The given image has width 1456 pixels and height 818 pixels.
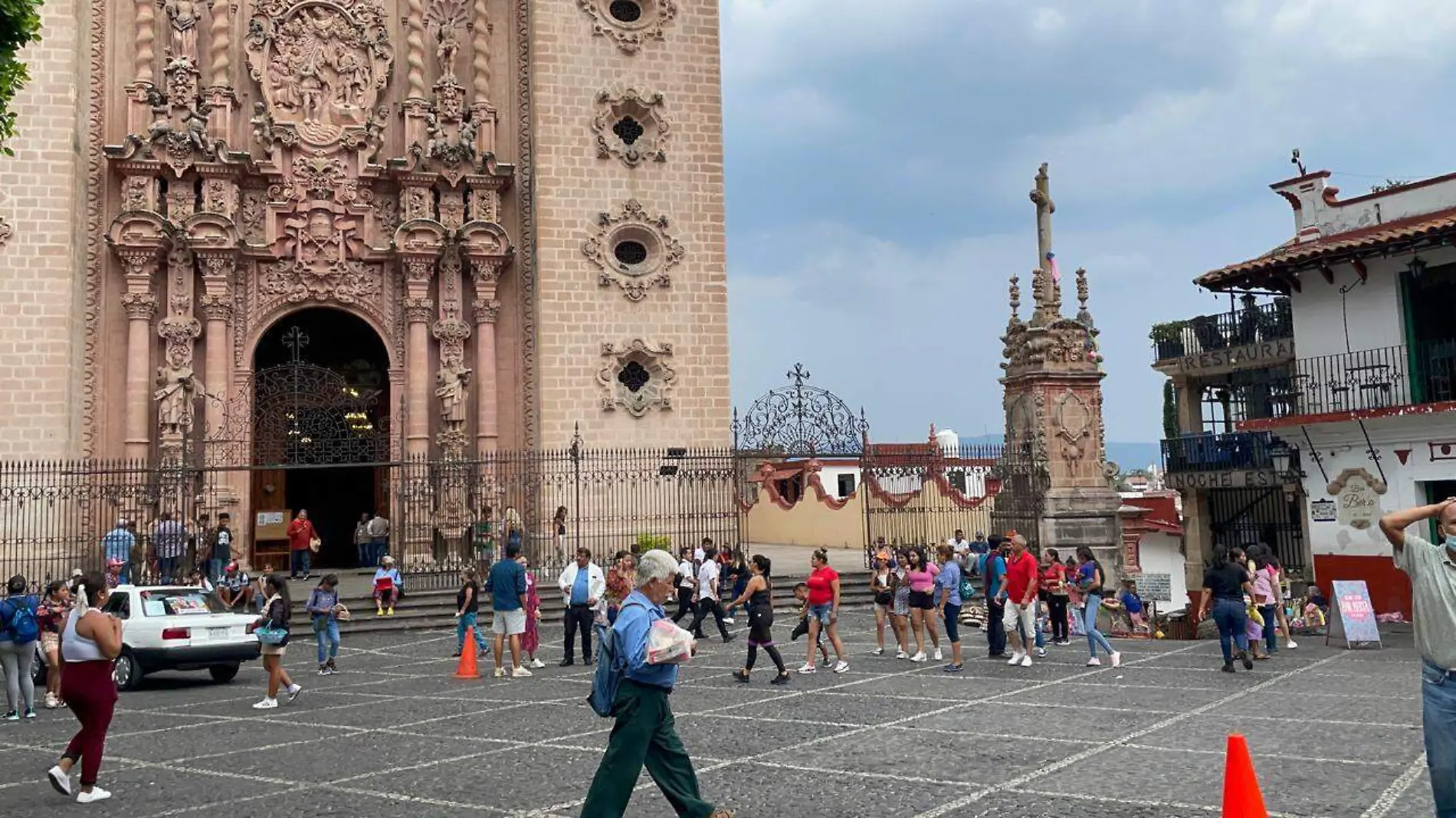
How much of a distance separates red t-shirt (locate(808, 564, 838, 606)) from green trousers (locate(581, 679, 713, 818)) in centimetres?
692

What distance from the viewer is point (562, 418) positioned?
23.8m

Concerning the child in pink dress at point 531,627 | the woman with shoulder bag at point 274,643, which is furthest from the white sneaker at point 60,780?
the child in pink dress at point 531,627

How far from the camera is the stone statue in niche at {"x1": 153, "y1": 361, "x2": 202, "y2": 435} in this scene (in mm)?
22250

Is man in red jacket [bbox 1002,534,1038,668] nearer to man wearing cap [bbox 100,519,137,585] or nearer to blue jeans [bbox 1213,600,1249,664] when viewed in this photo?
blue jeans [bbox 1213,600,1249,664]

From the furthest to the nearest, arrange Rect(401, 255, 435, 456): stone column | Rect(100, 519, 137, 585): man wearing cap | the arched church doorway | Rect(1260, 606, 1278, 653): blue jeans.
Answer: Rect(401, 255, 435, 456): stone column, the arched church doorway, Rect(100, 519, 137, 585): man wearing cap, Rect(1260, 606, 1278, 653): blue jeans

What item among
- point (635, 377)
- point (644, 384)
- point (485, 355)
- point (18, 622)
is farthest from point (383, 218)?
point (18, 622)

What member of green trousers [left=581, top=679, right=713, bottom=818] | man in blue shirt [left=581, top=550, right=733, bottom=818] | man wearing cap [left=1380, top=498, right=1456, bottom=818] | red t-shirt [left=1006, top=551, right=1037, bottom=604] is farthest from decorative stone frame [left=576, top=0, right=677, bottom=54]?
man wearing cap [left=1380, top=498, right=1456, bottom=818]

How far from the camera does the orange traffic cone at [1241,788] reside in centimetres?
507

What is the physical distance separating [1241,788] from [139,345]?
22.5m

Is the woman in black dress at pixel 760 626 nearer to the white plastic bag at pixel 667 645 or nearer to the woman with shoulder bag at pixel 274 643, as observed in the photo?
the woman with shoulder bag at pixel 274 643

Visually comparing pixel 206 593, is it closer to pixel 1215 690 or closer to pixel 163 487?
pixel 163 487

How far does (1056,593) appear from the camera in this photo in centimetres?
1491

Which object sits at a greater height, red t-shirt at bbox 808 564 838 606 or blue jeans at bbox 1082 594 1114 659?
red t-shirt at bbox 808 564 838 606

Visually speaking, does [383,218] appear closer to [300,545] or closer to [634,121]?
[634,121]
